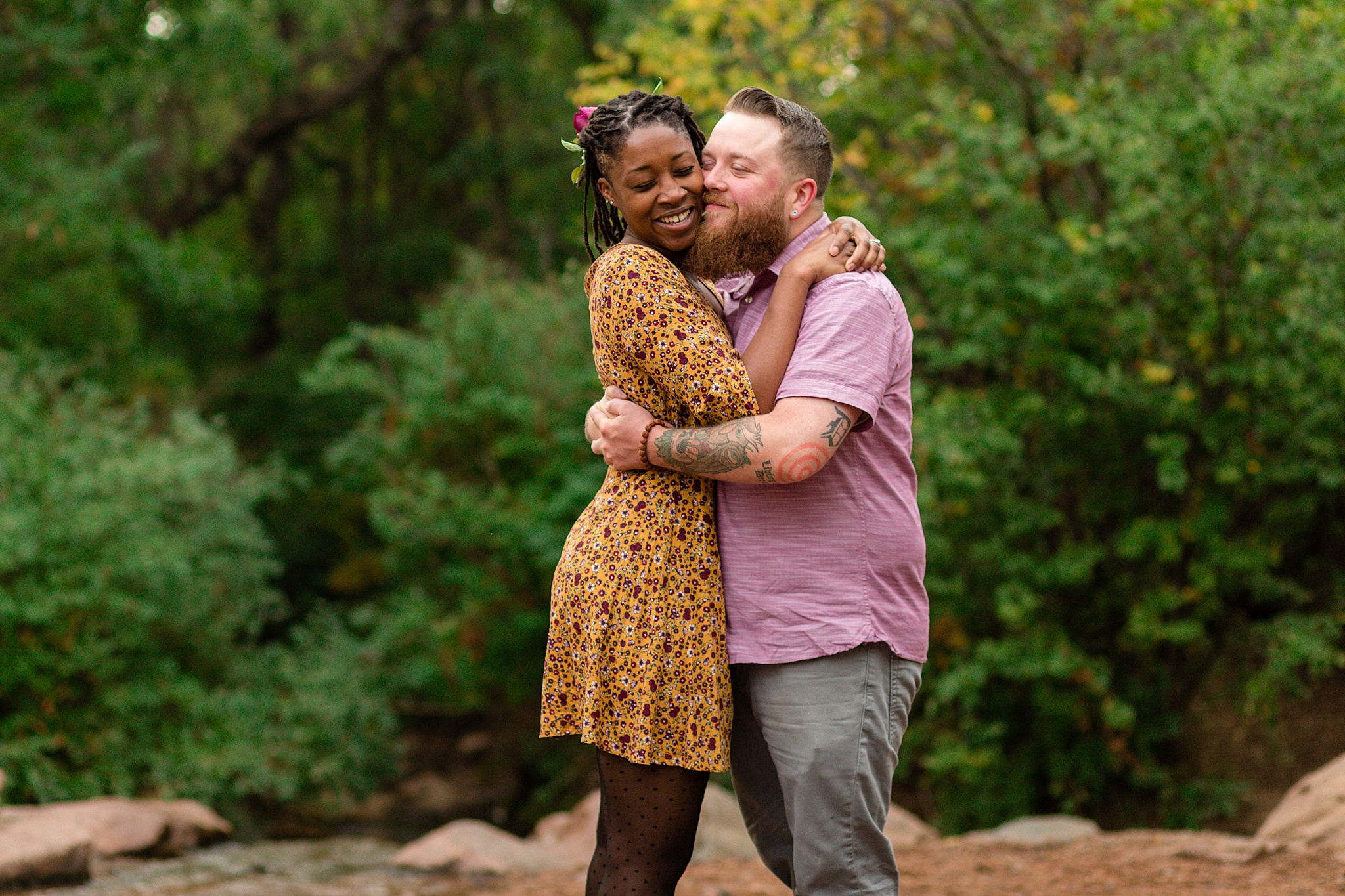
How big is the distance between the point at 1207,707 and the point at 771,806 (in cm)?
551

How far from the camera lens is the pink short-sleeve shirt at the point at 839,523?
216cm

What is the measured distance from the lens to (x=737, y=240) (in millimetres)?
2277

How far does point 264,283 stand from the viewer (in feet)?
49.4

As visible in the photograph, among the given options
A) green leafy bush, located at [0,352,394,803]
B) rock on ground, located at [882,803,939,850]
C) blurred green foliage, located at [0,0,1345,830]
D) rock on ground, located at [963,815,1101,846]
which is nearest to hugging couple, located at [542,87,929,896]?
rock on ground, located at [963,815,1101,846]

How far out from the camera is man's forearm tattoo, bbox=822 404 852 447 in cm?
210

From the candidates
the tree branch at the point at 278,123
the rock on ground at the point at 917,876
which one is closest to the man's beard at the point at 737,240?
the rock on ground at the point at 917,876

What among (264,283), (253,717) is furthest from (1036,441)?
(264,283)

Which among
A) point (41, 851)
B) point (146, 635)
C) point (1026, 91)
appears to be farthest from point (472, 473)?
point (1026, 91)

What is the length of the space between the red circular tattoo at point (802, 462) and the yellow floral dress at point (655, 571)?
0.13 m

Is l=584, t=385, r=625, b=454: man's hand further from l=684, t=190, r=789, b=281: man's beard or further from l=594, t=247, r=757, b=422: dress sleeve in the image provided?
l=684, t=190, r=789, b=281: man's beard

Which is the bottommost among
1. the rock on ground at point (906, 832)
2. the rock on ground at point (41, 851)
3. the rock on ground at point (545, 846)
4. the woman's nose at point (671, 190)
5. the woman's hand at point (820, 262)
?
the rock on ground at point (545, 846)

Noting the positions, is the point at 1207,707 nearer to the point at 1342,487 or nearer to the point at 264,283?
the point at 1342,487

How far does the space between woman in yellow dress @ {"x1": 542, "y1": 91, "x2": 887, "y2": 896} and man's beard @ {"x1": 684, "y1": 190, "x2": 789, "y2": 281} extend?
0.05m

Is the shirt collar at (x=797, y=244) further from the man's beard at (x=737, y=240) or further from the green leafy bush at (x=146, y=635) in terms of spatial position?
the green leafy bush at (x=146, y=635)
